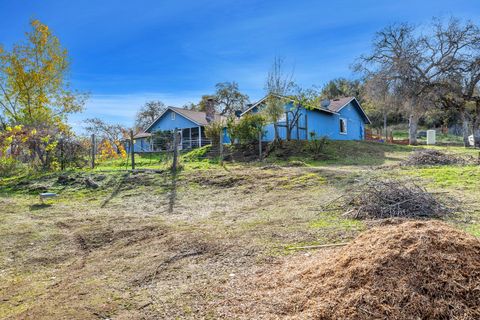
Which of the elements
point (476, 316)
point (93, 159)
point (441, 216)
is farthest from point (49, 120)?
point (476, 316)

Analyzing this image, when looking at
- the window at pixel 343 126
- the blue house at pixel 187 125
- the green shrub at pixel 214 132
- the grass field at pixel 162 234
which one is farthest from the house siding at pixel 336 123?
the grass field at pixel 162 234

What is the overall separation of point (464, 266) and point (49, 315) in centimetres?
355

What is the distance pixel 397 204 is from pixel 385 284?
309 centimetres

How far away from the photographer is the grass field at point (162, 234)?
332 cm

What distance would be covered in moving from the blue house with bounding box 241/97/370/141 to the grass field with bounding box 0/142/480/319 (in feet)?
38.4

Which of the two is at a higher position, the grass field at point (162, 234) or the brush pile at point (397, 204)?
the brush pile at point (397, 204)

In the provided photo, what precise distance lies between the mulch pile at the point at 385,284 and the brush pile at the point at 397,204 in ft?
7.26

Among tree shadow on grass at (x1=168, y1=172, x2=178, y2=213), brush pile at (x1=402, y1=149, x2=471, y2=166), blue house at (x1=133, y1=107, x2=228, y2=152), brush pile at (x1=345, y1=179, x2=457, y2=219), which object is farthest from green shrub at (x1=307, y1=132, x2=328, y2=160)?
blue house at (x1=133, y1=107, x2=228, y2=152)

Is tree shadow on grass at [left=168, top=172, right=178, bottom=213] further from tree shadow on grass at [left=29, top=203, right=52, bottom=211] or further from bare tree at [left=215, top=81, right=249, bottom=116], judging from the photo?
bare tree at [left=215, top=81, right=249, bottom=116]

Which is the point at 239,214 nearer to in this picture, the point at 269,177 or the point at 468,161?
the point at 269,177

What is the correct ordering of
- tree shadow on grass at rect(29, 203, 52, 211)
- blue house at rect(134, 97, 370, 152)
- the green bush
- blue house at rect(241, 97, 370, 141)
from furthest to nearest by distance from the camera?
blue house at rect(134, 97, 370, 152) → blue house at rect(241, 97, 370, 141) → the green bush → tree shadow on grass at rect(29, 203, 52, 211)

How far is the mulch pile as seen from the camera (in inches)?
97.3

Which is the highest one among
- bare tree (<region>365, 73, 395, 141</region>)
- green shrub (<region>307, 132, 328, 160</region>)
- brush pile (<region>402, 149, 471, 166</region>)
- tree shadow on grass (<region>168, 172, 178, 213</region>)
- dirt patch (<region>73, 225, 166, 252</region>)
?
bare tree (<region>365, 73, 395, 141</region>)

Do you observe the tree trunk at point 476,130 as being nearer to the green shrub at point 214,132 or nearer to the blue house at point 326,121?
the blue house at point 326,121
